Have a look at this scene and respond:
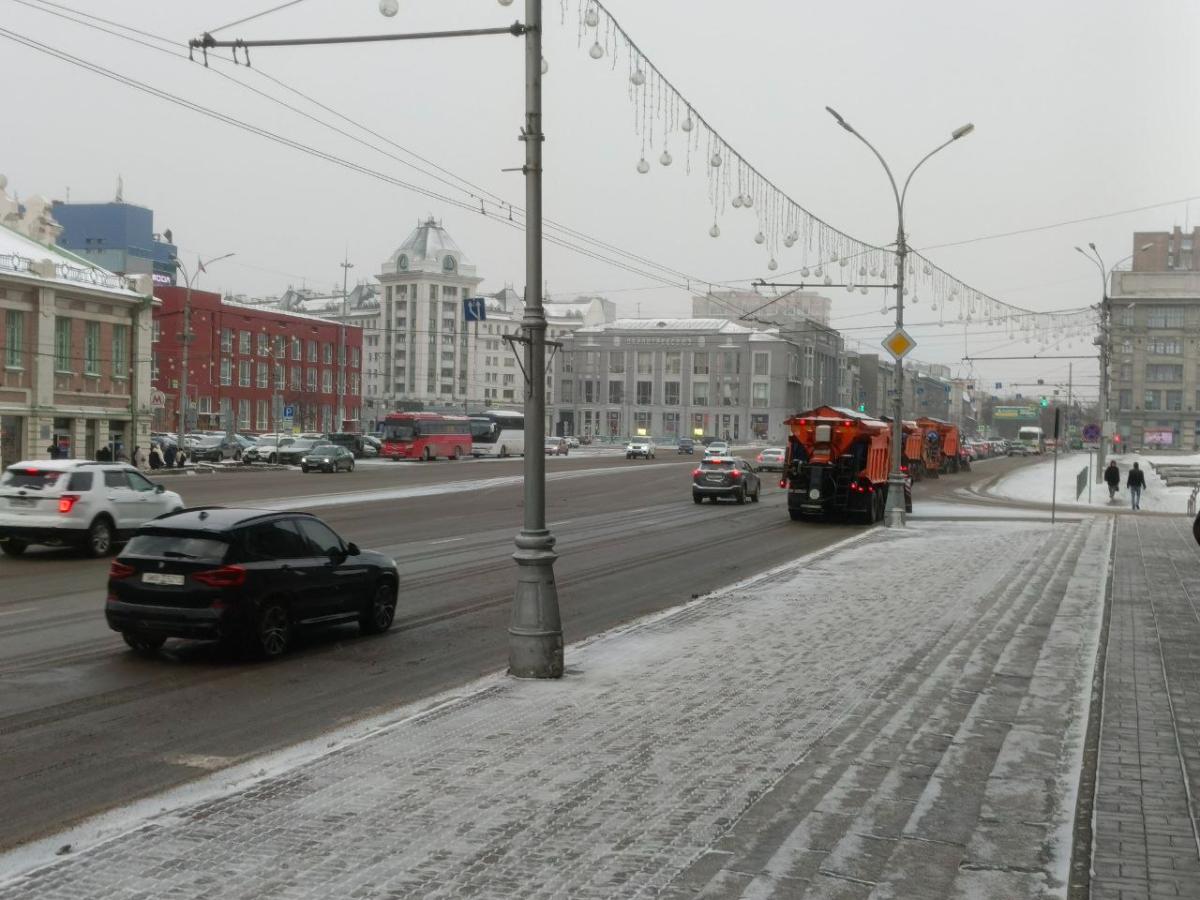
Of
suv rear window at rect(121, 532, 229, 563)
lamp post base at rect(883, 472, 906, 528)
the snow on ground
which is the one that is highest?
suv rear window at rect(121, 532, 229, 563)

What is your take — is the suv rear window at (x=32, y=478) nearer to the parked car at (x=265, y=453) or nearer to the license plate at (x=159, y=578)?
the license plate at (x=159, y=578)

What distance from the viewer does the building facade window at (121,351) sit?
53.1m

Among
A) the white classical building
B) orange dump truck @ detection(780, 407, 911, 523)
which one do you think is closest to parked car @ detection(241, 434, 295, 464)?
orange dump truck @ detection(780, 407, 911, 523)

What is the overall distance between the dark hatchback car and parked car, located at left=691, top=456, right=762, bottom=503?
93.1 feet

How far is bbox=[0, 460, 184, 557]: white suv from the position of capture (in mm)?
20578

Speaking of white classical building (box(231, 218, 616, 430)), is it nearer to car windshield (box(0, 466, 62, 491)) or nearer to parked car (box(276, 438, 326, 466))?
parked car (box(276, 438, 326, 466))

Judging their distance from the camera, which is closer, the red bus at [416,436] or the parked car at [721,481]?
the parked car at [721,481]

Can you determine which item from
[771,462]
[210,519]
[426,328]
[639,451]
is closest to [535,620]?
[210,519]

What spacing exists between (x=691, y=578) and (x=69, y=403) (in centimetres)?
3840

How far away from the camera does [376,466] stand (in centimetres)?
6462

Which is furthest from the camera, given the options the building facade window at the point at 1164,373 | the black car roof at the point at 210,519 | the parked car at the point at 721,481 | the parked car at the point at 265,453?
the building facade window at the point at 1164,373

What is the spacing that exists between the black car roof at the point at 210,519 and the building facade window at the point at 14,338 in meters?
39.6

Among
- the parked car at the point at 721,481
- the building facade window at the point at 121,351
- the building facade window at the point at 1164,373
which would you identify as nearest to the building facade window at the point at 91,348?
the building facade window at the point at 121,351

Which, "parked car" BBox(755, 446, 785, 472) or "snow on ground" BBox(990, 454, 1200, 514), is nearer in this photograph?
"snow on ground" BBox(990, 454, 1200, 514)
